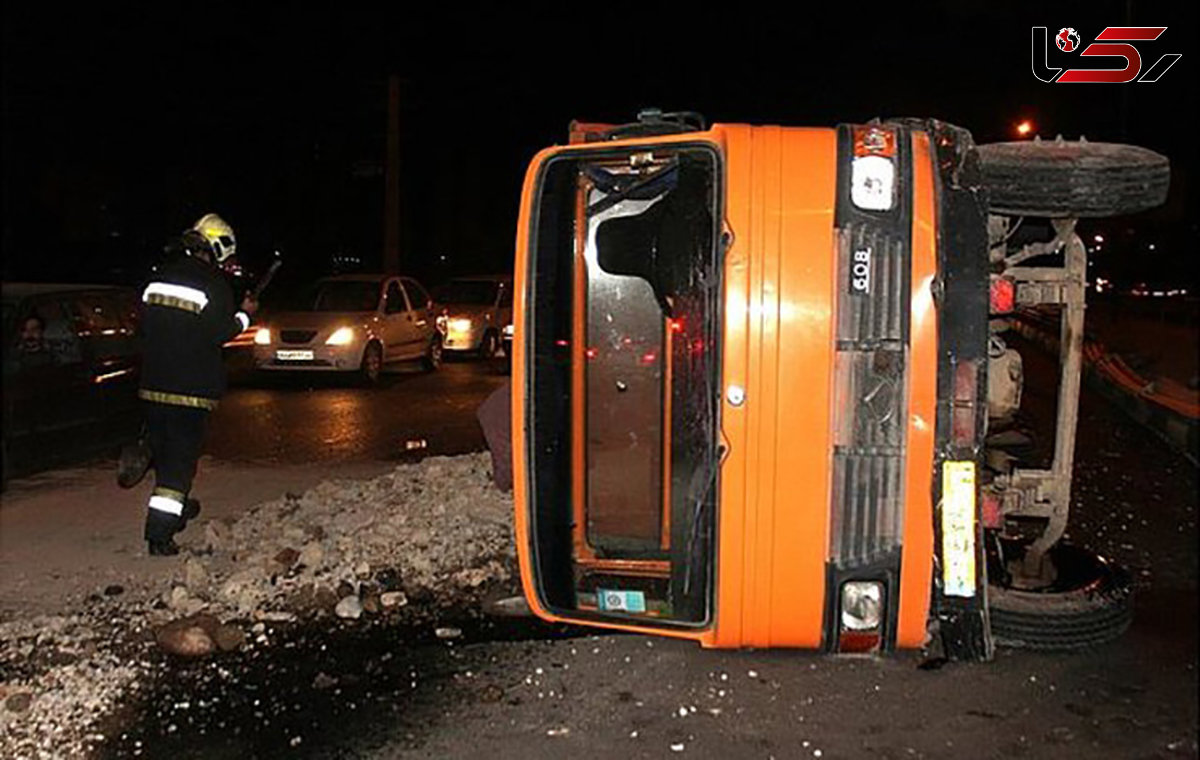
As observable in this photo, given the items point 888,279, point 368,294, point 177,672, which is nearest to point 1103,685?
point 888,279

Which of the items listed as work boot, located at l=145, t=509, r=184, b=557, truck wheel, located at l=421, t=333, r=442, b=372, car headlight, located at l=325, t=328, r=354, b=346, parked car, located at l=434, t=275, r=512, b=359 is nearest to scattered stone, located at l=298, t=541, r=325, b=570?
work boot, located at l=145, t=509, r=184, b=557

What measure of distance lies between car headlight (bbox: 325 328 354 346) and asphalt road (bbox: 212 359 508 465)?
0.62 m

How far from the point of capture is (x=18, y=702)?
4.47 m

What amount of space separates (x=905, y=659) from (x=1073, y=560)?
115 cm

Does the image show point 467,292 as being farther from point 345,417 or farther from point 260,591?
point 260,591

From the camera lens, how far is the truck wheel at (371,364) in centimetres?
1638

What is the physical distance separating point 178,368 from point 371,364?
9966 mm

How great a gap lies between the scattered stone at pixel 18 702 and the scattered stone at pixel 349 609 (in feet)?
4.86

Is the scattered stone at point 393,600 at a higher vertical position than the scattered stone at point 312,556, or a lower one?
lower

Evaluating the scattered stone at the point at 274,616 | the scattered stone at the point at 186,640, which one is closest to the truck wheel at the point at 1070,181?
the scattered stone at the point at 274,616

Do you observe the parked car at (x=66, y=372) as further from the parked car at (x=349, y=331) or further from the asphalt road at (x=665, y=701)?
the parked car at (x=349, y=331)

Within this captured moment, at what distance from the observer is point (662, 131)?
4.25 m

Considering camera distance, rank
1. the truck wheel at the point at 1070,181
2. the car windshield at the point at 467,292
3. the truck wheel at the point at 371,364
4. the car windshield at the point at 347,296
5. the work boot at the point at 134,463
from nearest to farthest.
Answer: the truck wheel at the point at 1070,181 < the work boot at the point at 134,463 < the truck wheel at the point at 371,364 < the car windshield at the point at 347,296 < the car windshield at the point at 467,292

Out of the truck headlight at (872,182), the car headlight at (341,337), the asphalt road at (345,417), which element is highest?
the truck headlight at (872,182)
